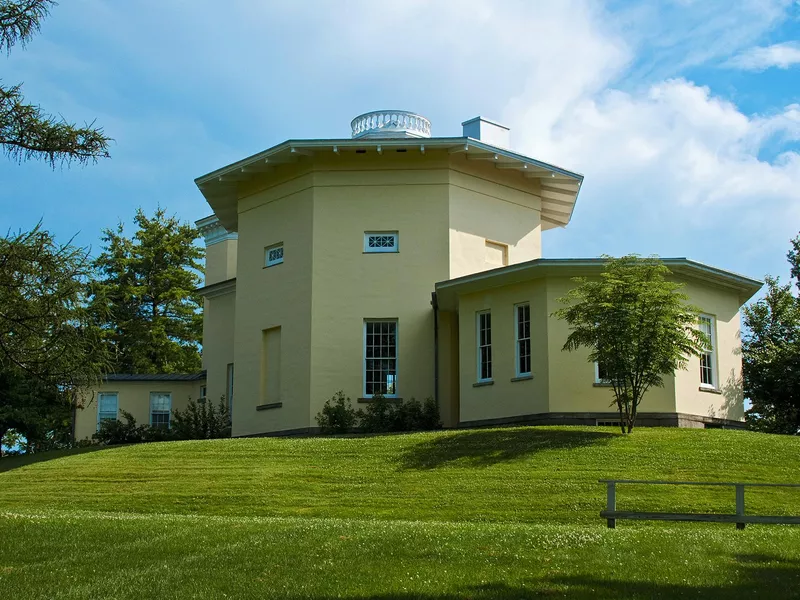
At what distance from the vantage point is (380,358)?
96.8 feet

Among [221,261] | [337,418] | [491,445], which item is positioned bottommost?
[491,445]

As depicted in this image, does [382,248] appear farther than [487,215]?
No

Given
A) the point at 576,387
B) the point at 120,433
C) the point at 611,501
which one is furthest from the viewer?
the point at 120,433

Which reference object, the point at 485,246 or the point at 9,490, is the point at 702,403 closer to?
the point at 485,246

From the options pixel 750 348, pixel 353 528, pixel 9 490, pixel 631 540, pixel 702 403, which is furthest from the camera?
pixel 750 348

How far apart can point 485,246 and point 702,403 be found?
8.07 meters

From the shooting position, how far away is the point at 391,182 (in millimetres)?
30094

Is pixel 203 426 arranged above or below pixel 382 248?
below

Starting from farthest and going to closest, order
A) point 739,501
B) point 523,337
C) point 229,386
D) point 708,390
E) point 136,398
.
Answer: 1. point 136,398
2. point 229,386
3. point 523,337
4. point 708,390
5. point 739,501

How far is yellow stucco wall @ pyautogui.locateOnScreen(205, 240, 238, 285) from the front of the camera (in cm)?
4130

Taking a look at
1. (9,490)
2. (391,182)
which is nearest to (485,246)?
(391,182)

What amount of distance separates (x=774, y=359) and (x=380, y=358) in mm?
14949

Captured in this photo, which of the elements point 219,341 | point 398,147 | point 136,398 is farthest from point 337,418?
point 136,398

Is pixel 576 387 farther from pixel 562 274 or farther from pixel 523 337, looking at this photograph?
pixel 562 274
